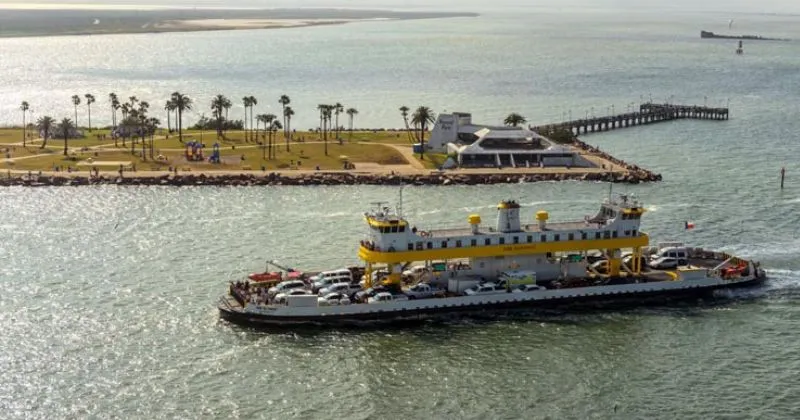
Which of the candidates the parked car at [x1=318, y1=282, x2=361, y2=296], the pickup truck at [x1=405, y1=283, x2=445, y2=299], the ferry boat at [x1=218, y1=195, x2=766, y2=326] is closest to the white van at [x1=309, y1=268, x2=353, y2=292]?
the ferry boat at [x1=218, y1=195, x2=766, y2=326]

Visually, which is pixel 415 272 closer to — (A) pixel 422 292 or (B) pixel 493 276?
(A) pixel 422 292

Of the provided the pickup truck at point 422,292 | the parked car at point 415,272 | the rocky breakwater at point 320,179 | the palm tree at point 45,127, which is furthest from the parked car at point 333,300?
the palm tree at point 45,127

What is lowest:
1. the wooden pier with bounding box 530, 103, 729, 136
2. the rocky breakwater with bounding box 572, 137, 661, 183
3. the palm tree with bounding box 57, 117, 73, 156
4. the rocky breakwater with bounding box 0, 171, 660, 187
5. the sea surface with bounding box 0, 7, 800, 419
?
the sea surface with bounding box 0, 7, 800, 419

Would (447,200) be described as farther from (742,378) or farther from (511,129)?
(742,378)

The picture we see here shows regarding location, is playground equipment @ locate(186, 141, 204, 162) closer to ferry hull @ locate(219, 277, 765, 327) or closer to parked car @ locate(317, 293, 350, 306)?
ferry hull @ locate(219, 277, 765, 327)

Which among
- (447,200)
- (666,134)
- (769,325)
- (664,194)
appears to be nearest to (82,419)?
(769,325)
